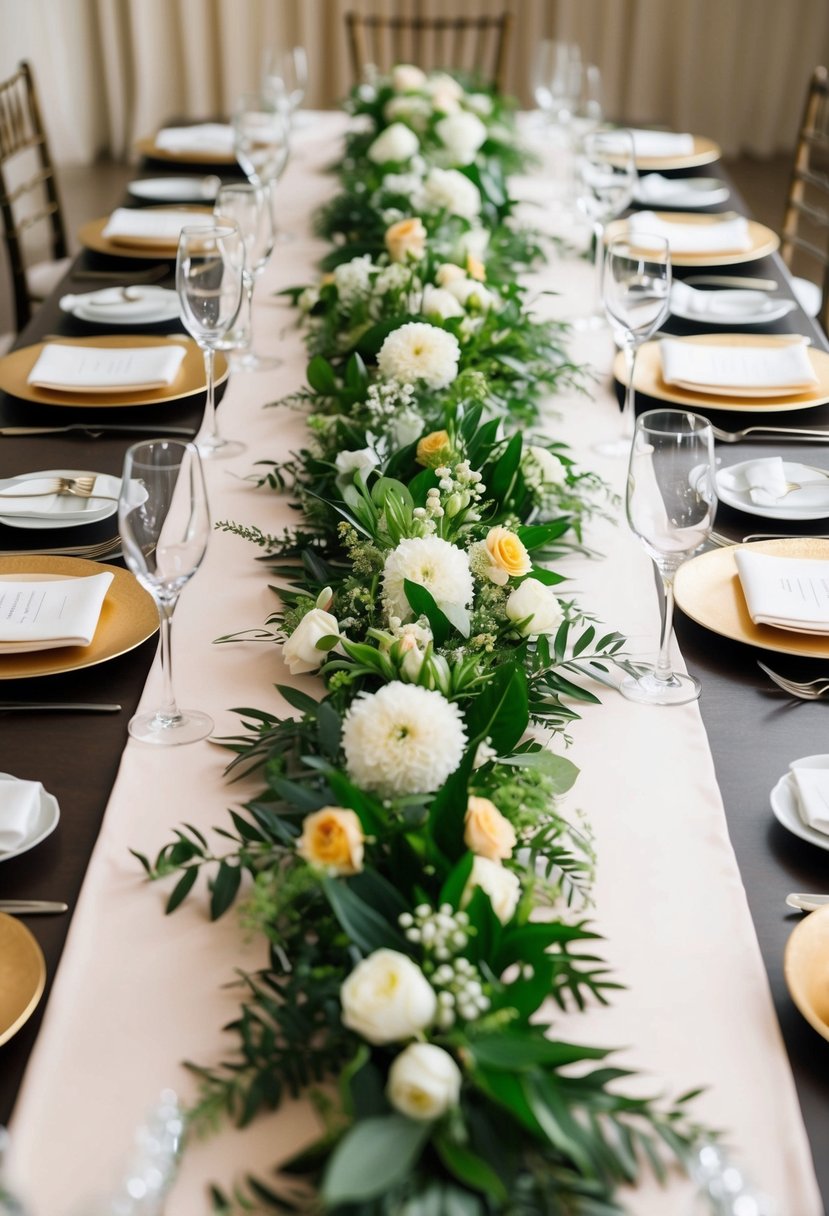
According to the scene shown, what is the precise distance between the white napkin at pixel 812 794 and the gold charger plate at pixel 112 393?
1.20m

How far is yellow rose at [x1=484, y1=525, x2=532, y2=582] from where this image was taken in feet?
4.47

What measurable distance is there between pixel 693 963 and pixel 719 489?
920 mm

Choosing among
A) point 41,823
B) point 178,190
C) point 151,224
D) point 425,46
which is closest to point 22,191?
point 178,190

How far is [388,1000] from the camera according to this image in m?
0.82

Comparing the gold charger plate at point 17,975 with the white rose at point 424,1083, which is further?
the gold charger plate at point 17,975

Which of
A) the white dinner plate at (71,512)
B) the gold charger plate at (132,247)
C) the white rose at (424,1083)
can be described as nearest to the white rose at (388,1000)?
the white rose at (424,1083)

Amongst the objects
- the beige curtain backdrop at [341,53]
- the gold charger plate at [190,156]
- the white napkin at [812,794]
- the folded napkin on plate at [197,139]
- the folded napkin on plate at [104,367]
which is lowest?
the beige curtain backdrop at [341,53]

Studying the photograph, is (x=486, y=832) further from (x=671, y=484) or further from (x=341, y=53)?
(x=341, y=53)

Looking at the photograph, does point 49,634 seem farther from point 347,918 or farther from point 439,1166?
point 439,1166

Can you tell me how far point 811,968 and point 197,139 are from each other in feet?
10.3

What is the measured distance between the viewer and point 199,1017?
3.19 ft

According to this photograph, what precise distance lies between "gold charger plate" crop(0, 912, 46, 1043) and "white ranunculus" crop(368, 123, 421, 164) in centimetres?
231

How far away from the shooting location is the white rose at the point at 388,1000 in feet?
2.69

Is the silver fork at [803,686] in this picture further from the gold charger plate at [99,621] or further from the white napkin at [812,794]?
the gold charger plate at [99,621]
